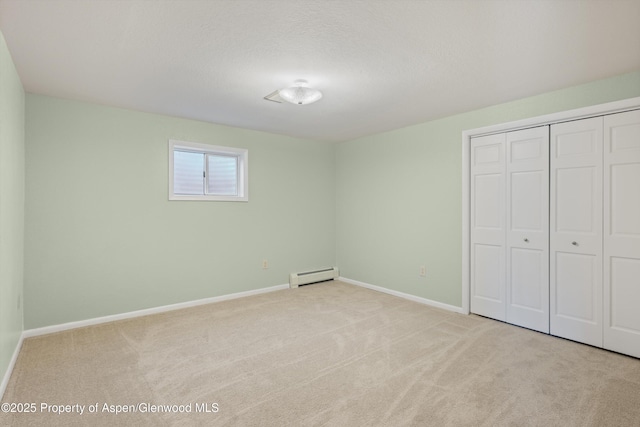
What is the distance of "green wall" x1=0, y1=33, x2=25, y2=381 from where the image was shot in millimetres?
2102

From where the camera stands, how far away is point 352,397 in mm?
2062

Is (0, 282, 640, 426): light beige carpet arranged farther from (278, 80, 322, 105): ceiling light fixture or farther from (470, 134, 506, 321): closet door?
(278, 80, 322, 105): ceiling light fixture

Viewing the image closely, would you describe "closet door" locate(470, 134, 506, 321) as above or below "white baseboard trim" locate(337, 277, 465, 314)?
above

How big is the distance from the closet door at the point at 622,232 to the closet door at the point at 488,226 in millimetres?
860

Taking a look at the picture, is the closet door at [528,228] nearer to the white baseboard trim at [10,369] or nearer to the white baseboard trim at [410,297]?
the white baseboard trim at [410,297]

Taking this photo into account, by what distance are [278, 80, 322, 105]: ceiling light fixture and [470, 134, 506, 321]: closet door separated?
6.66ft

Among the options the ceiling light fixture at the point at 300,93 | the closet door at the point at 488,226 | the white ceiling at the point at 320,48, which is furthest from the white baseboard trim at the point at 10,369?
the closet door at the point at 488,226

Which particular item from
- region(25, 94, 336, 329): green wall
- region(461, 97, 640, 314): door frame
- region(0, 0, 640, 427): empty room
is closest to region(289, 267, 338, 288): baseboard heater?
region(0, 0, 640, 427): empty room

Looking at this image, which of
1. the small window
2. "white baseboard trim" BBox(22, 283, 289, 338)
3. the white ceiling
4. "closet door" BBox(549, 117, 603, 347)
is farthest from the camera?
the small window

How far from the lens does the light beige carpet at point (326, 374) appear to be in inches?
74.2

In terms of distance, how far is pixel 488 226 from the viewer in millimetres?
3547

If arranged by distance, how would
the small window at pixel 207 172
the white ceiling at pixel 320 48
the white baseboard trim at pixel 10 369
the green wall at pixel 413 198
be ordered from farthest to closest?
the small window at pixel 207 172 → the green wall at pixel 413 198 → the white baseboard trim at pixel 10 369 → the white ceiling at pixel 320 48

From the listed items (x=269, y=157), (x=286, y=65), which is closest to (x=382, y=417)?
(x=286, y=65)

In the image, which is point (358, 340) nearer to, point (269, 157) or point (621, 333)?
point (621, 333)
